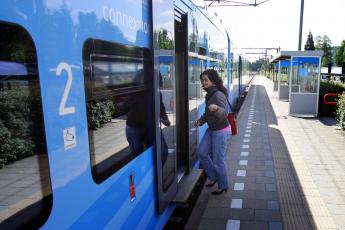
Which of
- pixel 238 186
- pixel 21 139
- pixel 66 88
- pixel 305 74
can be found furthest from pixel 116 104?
pixel 305 74

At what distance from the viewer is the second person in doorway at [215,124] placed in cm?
518

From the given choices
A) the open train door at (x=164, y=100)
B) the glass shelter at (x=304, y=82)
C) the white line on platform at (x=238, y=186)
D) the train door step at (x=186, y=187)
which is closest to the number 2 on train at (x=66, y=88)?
the open train door at (x=164, y=100)

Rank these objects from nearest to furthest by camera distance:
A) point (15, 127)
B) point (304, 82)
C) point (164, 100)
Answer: point (15, 127) → point (164, 100) → point (304, 82)

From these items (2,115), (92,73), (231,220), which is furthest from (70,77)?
(231,220)

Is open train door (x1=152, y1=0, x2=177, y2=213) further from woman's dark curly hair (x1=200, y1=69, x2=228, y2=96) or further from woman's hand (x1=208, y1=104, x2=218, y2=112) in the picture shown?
woman's dark curly hair (x1=200, y1=69, x2=228, y2=96)

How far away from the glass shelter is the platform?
118 inches

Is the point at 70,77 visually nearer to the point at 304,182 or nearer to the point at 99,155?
the point at 99,155

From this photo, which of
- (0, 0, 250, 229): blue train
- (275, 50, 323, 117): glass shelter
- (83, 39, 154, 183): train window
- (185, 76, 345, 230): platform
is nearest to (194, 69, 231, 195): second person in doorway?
(185, 76, 345, 230): platform

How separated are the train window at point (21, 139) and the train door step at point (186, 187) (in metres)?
2.57

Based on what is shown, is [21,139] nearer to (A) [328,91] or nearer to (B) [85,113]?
(B) [85,113]

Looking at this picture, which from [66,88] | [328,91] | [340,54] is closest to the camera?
[66,88]

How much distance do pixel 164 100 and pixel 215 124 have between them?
69.2 inches

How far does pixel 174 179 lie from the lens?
4105 mm

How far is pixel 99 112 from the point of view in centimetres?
233
